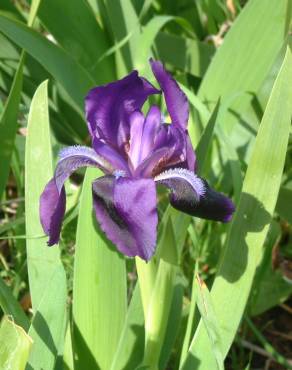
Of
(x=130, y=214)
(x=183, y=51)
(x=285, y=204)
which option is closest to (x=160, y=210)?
(x=285, y=204)

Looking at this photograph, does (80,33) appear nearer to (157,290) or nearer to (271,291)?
(271,291)

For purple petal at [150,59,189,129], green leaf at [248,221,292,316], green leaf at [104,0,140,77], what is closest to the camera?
purple petal at [150,59,189,129]

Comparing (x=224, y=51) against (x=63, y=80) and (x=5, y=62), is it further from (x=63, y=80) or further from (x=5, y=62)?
(x=5, y=62)

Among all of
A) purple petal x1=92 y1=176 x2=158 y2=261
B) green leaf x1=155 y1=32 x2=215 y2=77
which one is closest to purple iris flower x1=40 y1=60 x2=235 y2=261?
purple petal x1=92 y1=176 x2=158 y2=261

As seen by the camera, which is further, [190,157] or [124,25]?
A: [124,25]

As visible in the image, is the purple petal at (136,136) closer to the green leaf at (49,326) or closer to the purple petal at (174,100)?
the purple petal at (174,100)

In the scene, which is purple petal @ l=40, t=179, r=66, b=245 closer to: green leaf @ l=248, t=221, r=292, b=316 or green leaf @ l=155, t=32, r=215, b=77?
green leaf @ l=248, t=221, r=292, b=316
